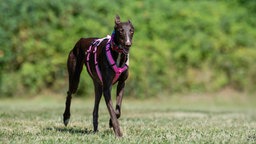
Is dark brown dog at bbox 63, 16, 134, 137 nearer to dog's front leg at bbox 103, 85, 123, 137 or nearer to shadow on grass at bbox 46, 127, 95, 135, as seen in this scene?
dog's front leg at bbox 103, 85, 123, 137

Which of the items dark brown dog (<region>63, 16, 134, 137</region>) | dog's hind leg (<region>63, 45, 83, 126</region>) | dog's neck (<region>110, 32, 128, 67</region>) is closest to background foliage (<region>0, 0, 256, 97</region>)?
dog's hind leg (<region>63, 45, 83, 126</region>)

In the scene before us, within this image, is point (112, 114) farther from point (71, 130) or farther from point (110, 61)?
point (71, 130)

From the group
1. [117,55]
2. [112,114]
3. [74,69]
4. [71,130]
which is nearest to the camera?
[112,114]

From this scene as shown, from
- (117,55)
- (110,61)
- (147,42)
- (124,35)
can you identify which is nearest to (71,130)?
(110,61)

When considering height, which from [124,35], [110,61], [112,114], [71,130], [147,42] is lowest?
[71,130]

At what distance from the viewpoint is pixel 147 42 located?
83.6ft

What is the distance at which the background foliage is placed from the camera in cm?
2419

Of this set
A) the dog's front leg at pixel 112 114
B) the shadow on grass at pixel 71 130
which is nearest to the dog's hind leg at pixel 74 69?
the shadow on grass at pixel 71 130

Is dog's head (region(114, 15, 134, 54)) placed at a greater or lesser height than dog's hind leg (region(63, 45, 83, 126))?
greater

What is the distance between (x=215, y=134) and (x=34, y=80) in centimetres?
1517

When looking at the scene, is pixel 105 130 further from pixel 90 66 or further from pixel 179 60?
pixel 179 60

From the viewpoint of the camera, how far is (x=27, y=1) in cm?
2428

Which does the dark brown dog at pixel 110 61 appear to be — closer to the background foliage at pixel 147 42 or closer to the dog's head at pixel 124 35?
the dog's head at pixel 124 35

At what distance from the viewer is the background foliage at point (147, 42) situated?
24.2 metres
